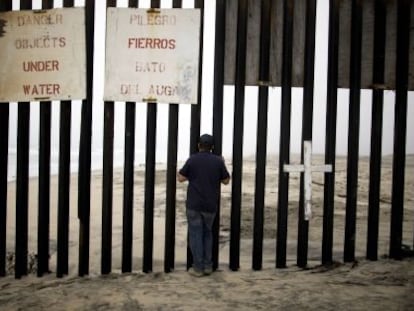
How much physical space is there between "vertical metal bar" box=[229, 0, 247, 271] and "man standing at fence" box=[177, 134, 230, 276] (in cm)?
20

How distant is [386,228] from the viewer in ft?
25.6

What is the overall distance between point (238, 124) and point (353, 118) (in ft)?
4.40

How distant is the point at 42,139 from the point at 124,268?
173 cm

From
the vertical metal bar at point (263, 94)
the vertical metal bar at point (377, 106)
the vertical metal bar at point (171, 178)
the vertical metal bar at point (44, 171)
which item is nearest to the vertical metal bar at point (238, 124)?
the vertical metal bar at point (263, 94)

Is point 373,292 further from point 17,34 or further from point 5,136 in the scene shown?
point 17,34

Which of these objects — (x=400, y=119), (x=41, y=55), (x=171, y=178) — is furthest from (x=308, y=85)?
(x=41, y=55)

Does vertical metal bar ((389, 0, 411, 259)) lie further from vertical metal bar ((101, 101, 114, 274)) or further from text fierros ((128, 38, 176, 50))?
vertical metal bar ((101, 101, 114, 274))

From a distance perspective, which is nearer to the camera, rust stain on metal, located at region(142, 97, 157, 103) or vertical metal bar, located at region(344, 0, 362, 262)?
rust stain on metal, located at region(142, 97, 157, 103)

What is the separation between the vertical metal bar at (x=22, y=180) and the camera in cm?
464

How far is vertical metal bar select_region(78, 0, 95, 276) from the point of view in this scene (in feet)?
15.1

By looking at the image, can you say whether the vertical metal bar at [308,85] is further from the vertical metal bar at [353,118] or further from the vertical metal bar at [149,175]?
the vertical metal bar at [149,175]

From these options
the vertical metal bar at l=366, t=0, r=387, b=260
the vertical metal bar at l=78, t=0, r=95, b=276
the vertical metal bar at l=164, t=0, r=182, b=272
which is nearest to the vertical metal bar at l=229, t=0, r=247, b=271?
the vertical metal bar at l=164, t=0, r=182, b=272

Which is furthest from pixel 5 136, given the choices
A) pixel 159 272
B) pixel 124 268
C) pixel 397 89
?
pixel 397 89

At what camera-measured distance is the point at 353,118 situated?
4754 millimetres
